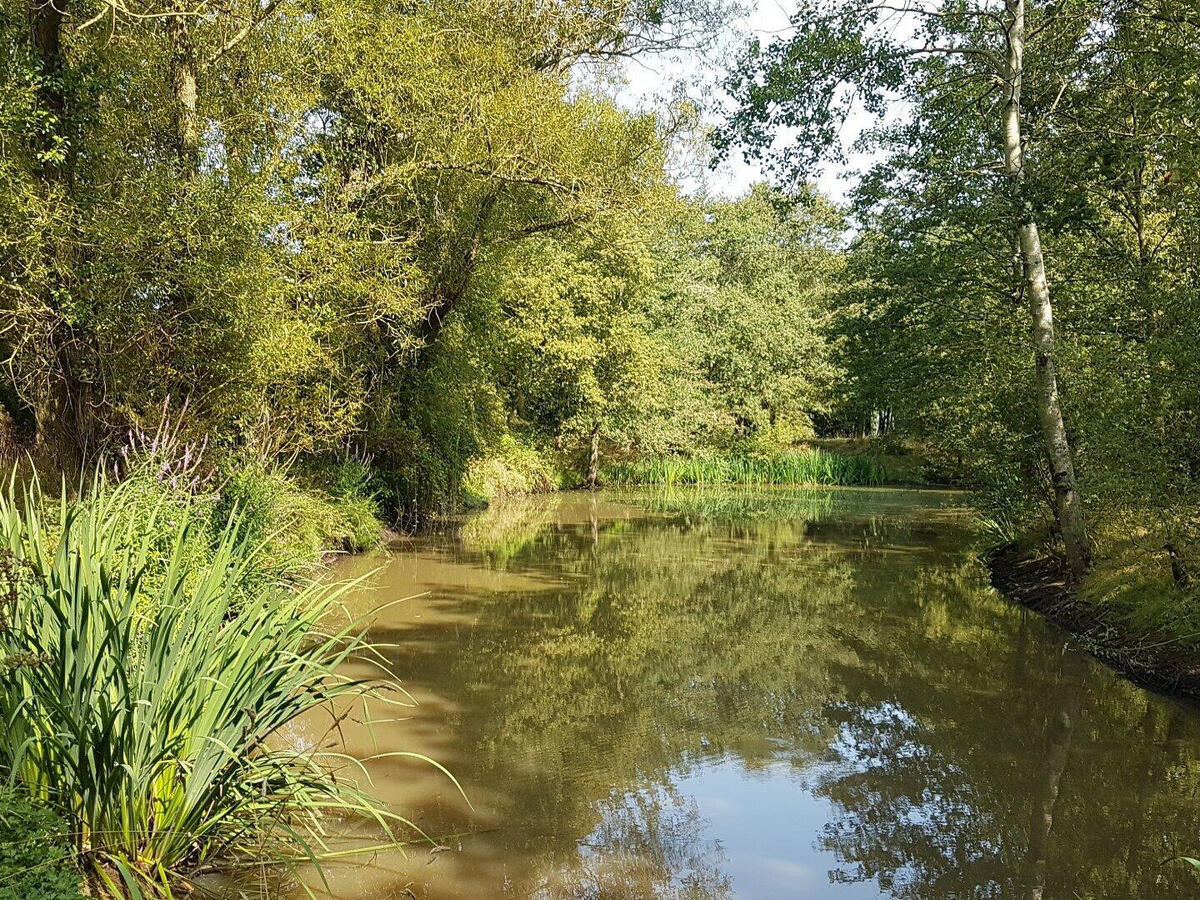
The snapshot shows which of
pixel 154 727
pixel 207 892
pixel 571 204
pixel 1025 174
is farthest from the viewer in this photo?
pixel 571 204

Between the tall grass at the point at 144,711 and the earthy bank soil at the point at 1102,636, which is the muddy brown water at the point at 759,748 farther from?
the tall grass at the point at 144,711

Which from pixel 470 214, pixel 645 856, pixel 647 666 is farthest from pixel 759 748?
pixel 470 214

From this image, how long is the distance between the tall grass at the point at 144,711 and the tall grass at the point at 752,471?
876 inches

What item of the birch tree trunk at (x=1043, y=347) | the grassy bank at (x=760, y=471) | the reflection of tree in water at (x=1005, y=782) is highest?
the birch tree trunk at (x=1043, y=347)

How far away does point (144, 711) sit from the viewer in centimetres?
279

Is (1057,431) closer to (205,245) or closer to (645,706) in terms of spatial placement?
(645,706)

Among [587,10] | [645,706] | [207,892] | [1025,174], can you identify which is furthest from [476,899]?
[587,10]

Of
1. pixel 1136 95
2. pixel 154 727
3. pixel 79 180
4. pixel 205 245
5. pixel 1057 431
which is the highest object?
pixel 1136 95

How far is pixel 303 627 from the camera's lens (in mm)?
3268

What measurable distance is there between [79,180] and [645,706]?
671cm

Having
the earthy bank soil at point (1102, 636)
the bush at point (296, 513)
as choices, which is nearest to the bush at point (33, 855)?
the bush at point (296, 513)

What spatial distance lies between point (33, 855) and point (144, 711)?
48cm

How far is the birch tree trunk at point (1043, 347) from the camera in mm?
8445

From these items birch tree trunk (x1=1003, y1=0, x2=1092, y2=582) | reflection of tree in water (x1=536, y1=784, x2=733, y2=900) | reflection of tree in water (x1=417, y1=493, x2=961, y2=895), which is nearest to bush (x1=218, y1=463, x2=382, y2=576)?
reflection of tree in water (x1=417, y1=493, x2=961, y2=895)
